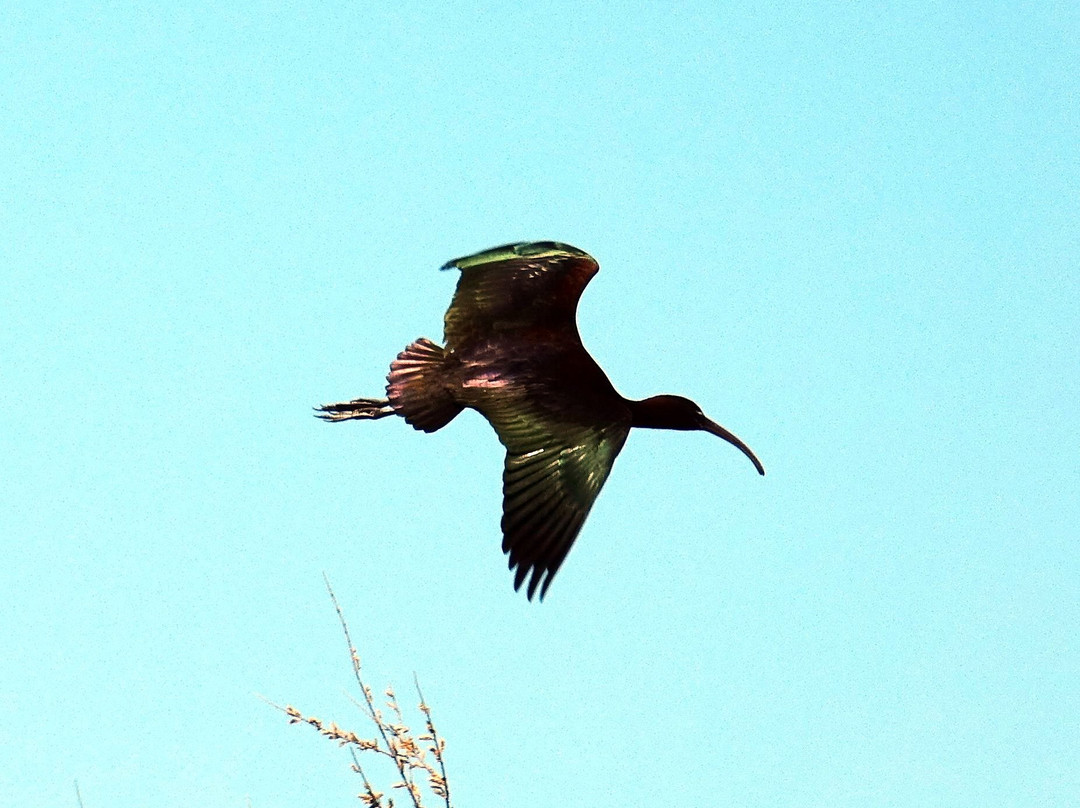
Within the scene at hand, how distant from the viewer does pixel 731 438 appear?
7.22m

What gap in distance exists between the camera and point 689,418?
6.76 meters

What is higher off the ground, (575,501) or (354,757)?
(575,501)

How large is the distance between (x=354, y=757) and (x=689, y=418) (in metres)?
2.45

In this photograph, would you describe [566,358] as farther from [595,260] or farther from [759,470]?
[759,470]

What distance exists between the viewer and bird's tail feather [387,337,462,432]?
6016 millimetres

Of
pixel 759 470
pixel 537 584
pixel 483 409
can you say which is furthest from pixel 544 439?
pixel 759 470

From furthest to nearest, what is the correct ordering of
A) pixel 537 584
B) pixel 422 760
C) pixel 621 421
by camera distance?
pixel 621 421, pixel 537 584, pixel 422 760

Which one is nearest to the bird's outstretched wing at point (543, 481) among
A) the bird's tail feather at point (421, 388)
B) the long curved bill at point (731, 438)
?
the bird's tail feather at point (421, 388)

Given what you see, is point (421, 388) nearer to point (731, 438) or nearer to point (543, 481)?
point (543, 481)

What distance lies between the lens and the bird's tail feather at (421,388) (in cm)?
602

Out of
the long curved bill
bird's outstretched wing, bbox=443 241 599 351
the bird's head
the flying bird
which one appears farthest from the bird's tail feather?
the long curved bill

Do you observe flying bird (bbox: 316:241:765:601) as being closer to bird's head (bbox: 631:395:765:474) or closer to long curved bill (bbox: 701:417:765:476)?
bird's head (bbox: 631:395:765:474)

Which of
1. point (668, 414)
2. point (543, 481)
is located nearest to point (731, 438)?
point (668, 414)

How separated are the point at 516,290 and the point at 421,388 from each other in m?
0.62
